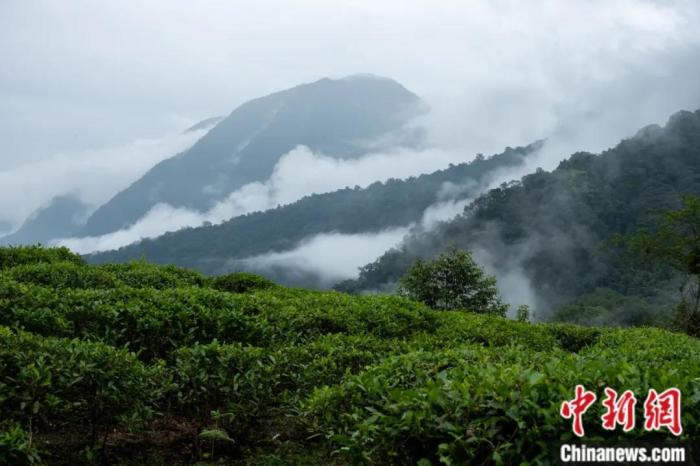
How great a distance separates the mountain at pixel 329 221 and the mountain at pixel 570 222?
100.0ft

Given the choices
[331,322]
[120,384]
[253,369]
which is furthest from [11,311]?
[331,322]

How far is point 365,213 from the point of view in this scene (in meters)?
108

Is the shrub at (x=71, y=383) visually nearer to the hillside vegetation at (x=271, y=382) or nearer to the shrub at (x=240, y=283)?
the hillside vegetation at (x=271, y=382)

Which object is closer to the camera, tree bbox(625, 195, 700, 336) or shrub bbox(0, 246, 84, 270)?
shrub bbox(0, 246, 84, 270)

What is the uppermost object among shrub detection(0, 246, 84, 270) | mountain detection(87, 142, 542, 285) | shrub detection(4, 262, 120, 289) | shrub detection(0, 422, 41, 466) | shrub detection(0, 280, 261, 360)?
mountain detection(87, 142, 542, 285)

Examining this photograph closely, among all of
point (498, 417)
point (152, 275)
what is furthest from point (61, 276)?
point (498, 417)

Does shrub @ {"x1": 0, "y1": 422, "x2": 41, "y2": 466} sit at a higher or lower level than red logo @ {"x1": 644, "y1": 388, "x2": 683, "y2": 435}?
lower

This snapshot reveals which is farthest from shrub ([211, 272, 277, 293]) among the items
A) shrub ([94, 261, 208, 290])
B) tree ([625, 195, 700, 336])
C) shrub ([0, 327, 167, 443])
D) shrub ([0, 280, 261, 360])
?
tree ([625, 195, 700, 336])

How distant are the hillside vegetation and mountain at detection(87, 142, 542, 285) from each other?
88.4 meters

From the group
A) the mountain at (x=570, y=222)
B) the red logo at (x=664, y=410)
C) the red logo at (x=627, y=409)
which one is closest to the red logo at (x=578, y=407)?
the red logo at (x=627, y=409)

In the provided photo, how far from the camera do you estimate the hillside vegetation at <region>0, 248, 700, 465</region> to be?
3.53m

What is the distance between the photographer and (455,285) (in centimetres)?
2234

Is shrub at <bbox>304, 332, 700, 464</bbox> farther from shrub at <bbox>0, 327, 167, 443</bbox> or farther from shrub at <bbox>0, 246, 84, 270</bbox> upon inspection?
shrub at <bbox>0, 246, 84, 270</bbox>

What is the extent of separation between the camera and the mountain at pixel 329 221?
99.1m
